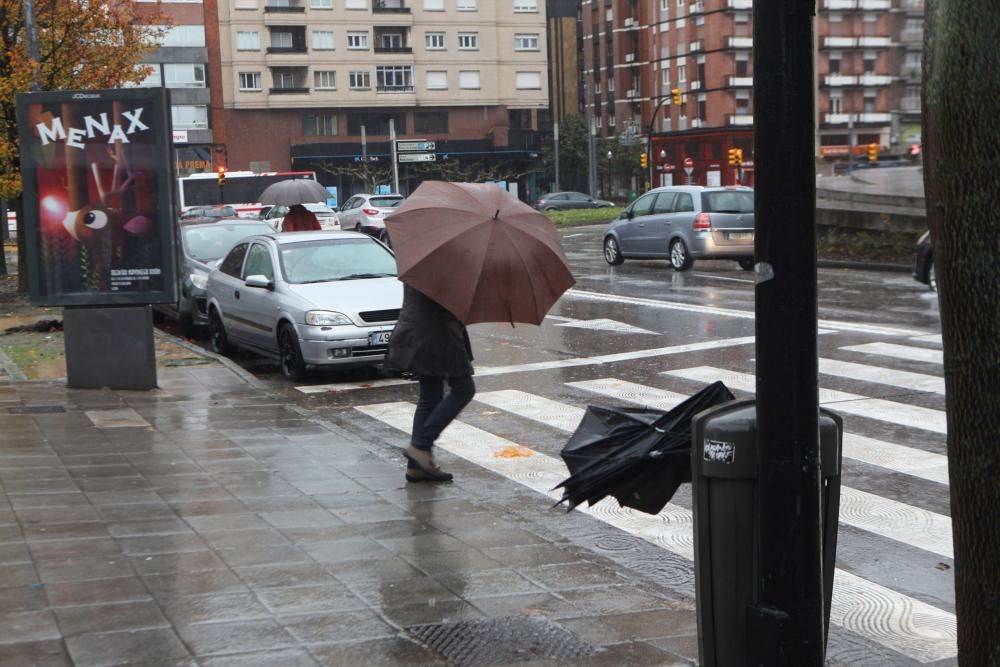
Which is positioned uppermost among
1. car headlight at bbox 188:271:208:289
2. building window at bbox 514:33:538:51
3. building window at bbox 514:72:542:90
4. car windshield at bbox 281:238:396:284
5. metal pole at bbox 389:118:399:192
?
building window at bbox 514:33:538:51

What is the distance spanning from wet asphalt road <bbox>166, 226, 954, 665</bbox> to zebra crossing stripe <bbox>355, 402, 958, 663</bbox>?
0.02 m

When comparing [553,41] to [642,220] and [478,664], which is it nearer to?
[642,220]

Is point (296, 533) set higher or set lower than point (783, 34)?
lower

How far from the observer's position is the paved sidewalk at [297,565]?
519 centimetres

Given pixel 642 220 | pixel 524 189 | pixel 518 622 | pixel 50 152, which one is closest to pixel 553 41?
pixel 524 189

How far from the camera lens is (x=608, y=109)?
3735 inches

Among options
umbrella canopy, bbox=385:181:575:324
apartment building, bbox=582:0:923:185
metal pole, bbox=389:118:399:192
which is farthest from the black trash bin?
metal pole, bbox=389:118:399:192

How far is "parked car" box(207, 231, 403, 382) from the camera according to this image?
43.9 feet

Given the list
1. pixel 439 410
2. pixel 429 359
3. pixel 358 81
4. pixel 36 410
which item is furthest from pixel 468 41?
pixel 429 359

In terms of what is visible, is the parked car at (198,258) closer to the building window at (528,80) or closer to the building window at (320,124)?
the building window at (320,124)

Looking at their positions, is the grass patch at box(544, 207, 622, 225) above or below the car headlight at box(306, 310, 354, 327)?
below

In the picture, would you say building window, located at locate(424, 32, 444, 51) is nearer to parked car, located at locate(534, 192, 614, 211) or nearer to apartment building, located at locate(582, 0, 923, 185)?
apartment building, located at locate(582, 0, 923, 185)

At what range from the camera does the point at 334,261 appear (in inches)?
583

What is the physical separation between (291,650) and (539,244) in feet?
11.9
